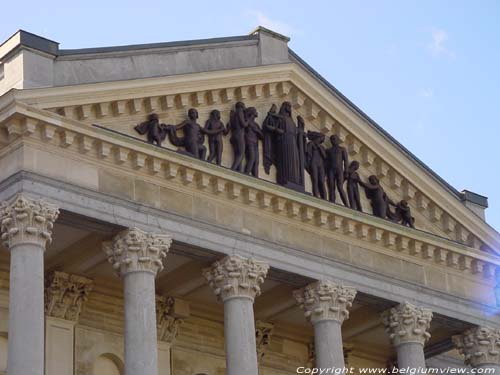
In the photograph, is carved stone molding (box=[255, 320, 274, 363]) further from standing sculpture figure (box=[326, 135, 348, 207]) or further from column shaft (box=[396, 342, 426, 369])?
standing sculpture figure (box=[326, 135, 348, 207])

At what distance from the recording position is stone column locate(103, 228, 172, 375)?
30.0 meters

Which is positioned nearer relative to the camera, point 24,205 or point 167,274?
point 24,205

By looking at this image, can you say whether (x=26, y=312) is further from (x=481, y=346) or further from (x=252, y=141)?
(x=481, y=346)

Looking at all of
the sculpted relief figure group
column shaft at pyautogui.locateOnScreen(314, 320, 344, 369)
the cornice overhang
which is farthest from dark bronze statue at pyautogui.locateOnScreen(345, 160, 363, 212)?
column shaft at pyautogui.locateOnScreen(314, 320, 344, 369)

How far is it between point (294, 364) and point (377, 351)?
2977 mm

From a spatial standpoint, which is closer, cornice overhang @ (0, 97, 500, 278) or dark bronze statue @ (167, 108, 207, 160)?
cornice overhang @ (0, 97, 500, 278)

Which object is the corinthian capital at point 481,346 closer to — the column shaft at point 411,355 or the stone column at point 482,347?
the stone column at point 482,347

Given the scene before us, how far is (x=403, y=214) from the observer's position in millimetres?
37531

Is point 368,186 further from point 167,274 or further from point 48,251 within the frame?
point 48,251

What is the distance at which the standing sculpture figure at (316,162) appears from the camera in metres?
35.3

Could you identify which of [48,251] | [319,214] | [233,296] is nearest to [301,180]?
[319,214]

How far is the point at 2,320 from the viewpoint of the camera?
32750 millimetres

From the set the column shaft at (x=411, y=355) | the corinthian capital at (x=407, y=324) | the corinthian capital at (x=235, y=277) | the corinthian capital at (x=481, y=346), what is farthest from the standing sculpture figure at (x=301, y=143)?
the corinthian capital at (x=481, y=346)

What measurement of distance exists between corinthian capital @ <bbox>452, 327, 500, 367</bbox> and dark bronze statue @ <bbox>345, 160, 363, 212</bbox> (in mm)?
4926
